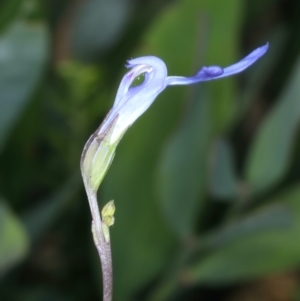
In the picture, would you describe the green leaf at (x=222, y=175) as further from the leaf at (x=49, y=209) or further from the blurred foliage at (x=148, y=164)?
the leaf at (x=49, y=209)

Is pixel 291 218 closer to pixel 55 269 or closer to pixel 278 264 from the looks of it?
pixel 278 264

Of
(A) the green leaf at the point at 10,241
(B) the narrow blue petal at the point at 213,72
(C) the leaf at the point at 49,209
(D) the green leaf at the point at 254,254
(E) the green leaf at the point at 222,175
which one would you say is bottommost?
(D) the green leaf at the point at 254,254

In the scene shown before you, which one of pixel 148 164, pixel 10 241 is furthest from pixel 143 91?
pixel 148 164

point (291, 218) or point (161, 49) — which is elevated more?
point (161, 49)

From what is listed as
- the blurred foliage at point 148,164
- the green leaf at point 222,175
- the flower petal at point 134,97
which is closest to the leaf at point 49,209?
the blurred foliage at point 148,164

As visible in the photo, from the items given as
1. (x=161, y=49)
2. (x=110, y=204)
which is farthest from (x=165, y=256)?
(x=110, y=204)

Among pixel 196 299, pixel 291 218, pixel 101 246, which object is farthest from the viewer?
pixel 196 299
